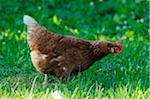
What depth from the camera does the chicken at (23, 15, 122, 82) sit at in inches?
265

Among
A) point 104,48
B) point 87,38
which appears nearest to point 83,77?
point 104,48

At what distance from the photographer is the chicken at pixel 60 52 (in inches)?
265

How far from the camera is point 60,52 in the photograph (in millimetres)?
6762

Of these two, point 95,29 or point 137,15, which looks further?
point 137,15

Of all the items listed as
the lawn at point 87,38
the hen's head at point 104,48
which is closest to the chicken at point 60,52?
the hen's head at point 104,48

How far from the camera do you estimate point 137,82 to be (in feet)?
22.3

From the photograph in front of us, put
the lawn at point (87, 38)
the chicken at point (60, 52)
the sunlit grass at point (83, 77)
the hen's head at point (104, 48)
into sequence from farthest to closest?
the hen's head at point (104, 48) < the chicken at point (60, 52) < the lawn at point (87, 38) < the sunlit grass at point (83, 77)

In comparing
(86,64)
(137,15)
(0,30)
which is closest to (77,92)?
(86,64)

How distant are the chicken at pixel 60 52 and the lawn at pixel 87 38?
14 cm

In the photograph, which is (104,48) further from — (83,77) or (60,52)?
(60,52)

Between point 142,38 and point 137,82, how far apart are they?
3375 millimetres

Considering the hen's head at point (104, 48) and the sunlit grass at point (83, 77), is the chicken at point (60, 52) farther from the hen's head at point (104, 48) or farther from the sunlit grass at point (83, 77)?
the sunlit grass at point (83, 77)

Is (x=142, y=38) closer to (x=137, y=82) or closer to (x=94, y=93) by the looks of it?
(x=137, y=82)

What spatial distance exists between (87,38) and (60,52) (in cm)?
279
